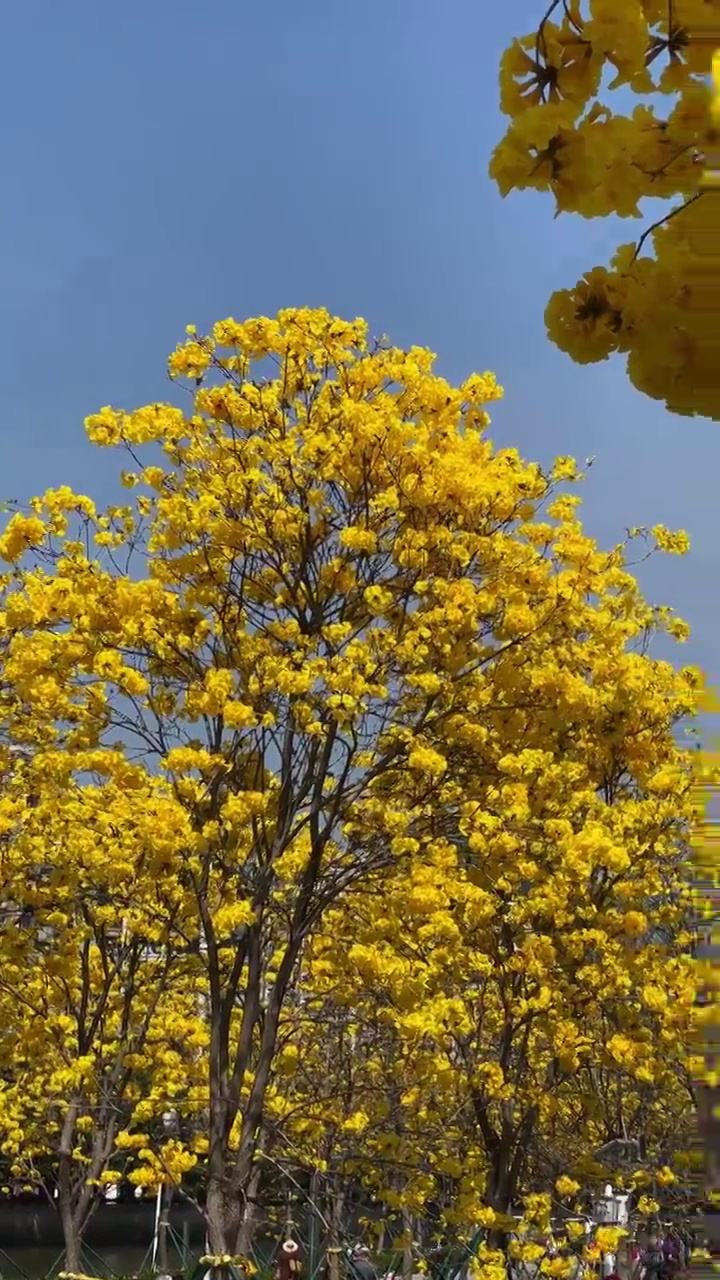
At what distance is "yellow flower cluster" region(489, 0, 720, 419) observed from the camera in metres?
1.21

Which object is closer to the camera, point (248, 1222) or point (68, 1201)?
point (248, 1222)

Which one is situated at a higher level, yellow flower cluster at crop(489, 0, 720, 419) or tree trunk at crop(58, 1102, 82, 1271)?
yellow flower cluster at crop(489, 0, 720, 419)

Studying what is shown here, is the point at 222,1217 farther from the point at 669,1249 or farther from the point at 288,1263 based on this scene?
the point at 669,1249

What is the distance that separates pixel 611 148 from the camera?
1234mm

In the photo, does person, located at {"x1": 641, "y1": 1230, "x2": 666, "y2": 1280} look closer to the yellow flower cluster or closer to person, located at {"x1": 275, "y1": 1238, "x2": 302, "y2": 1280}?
person, located at {"x1": 275, "y1": 1238, "x2": 302, "y2": 1280}

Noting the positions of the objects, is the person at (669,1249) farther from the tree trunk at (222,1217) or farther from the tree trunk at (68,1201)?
the tree trunk at (222,1217)

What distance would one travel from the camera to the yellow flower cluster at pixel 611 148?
3.96ft

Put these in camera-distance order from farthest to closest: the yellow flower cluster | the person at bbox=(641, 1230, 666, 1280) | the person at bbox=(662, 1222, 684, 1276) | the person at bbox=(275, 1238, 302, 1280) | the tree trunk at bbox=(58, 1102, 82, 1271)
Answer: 1. the person at bbox=(641, 1230, 666, 1280)
2. the person at bbox=(662, 1222, 684, 1276)
3. the person at bbox=(275, 1238, 302, 1280)
4. the tree trunk at bbox=(58, 1102, 82, 1271)
5. the yellow flower cluster

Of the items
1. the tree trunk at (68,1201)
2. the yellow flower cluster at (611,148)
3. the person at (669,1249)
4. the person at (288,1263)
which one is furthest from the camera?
the person at (669,1249)

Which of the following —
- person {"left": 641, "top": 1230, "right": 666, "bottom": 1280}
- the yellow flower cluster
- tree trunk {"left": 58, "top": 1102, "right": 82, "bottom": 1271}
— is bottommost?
person {"left": 641, "top": 1230, "right": 666, "bottom": 1280}

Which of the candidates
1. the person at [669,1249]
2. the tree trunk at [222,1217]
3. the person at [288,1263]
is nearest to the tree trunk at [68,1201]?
the person at [288,1263]

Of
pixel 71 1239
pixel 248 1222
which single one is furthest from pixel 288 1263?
pixel 248 1222

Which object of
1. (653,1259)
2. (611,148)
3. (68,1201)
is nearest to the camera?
(611,148)

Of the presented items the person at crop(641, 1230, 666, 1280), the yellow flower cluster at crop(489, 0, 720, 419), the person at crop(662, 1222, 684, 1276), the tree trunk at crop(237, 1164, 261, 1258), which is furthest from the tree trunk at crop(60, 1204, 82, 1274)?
the yellow flower cluster at crop(489, 0, 720, 419)
